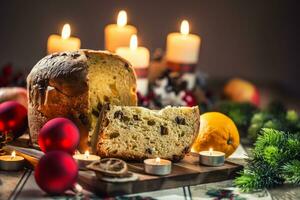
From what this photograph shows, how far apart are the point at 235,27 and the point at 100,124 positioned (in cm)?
333

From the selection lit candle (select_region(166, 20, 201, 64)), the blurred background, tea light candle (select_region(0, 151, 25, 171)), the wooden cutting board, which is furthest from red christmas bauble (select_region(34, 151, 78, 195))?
the blurred background

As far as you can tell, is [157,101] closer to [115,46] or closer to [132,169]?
[115,46]

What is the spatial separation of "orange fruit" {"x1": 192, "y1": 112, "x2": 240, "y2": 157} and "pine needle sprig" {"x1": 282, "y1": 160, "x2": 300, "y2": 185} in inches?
12.6

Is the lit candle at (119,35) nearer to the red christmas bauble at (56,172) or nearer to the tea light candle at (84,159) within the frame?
the tea light candle at (84,159)

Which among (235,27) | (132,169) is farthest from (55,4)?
(132,169)

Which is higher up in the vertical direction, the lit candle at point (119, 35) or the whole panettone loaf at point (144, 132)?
the lit candle at point (119, 35)

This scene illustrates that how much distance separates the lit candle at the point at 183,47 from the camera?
401 centimetres

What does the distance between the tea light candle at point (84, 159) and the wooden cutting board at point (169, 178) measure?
4 centimetres

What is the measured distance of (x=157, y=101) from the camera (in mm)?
3809

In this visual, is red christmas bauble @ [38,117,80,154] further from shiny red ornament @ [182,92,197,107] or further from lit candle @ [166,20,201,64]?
lit candle @ [166,20,201,64]

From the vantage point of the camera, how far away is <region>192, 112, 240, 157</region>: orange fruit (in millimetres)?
2924

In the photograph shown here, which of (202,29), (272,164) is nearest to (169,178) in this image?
(272,164)

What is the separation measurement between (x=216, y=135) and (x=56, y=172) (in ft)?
2.61

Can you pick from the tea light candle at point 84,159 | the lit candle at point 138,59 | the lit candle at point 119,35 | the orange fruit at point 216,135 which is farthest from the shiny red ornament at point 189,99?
the tea light candle at point 84,159
